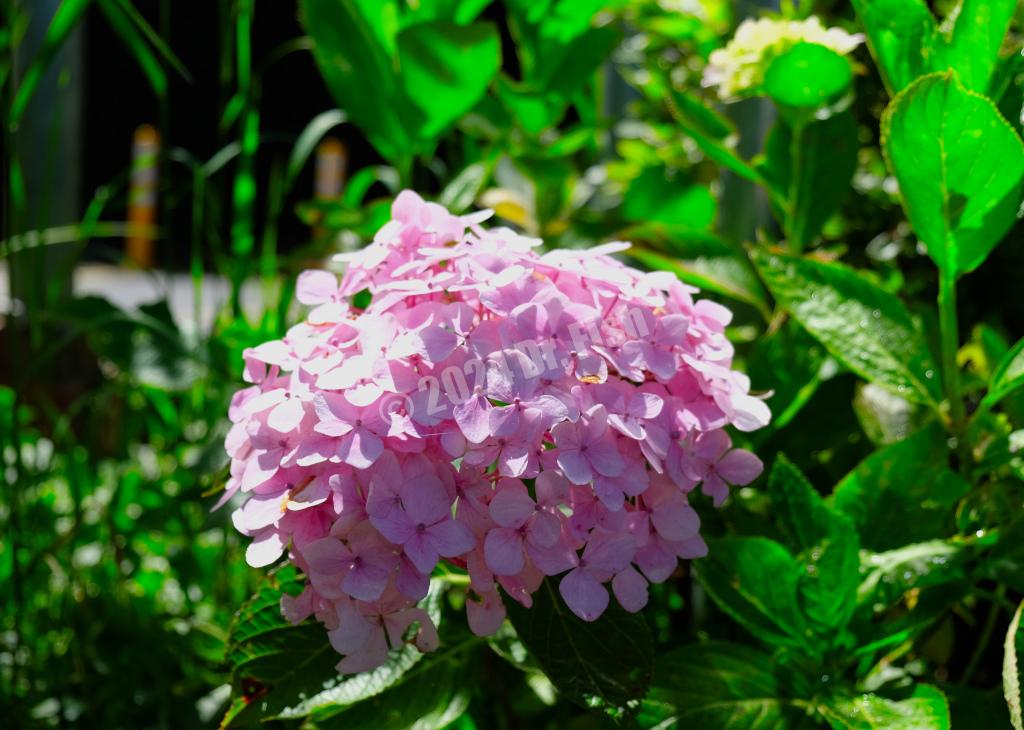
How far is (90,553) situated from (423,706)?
1.11 metres

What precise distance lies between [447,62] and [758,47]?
330mm

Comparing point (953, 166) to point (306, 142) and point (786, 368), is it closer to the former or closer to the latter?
point (786, 368)

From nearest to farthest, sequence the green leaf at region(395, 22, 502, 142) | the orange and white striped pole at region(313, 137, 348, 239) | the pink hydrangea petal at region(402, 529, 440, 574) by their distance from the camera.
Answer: the pink hydrangea petal at region(402, 529, 440, 574) → the green leaf at region(395, 22, 502, 142) → the orange and white striped pole at region(313, 137, 348, 239)

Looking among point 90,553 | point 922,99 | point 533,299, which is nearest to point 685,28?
point 922,99

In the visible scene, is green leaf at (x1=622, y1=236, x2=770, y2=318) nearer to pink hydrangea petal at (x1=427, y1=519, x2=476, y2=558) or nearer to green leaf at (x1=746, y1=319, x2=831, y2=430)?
green leaf at (x1=746, y1=319, x2=831, y2=430)

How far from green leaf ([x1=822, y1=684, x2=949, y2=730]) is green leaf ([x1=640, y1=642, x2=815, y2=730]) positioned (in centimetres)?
5

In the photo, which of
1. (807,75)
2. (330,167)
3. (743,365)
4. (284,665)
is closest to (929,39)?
(807,75)

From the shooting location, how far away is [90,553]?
178 centimetres

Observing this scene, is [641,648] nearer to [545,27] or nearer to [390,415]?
[390,415]

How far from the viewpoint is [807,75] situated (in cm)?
99

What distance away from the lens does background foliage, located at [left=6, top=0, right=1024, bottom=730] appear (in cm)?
82

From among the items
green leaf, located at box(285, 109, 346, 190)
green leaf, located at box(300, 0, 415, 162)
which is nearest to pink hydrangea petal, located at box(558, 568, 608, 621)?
green leaf, located at box(300, 0, 415, 162)

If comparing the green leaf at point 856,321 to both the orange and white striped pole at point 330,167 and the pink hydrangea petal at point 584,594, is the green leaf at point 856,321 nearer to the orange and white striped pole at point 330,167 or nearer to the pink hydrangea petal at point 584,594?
the pink hydrangea petal at point 584,594

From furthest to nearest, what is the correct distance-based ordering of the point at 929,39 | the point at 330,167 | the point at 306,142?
the point at 330,167 < the point at 306,142 < the point at 929,39
